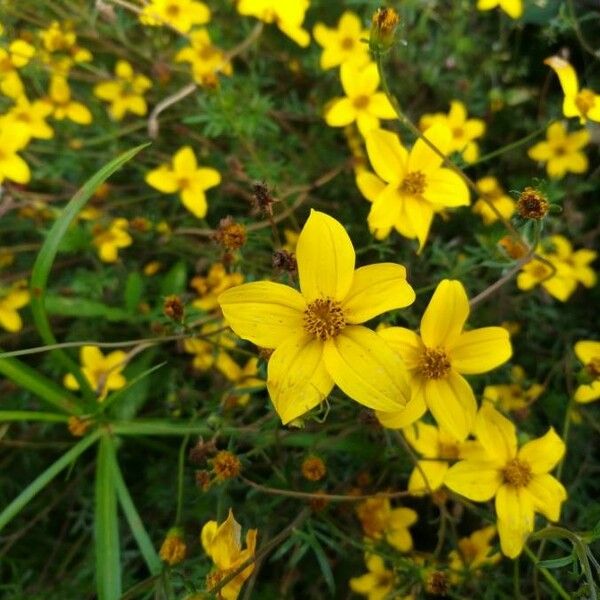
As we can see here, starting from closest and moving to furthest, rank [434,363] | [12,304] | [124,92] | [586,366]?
[434,363]
[586,366]
[12,304]
[124,92]

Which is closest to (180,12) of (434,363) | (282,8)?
(282,8)

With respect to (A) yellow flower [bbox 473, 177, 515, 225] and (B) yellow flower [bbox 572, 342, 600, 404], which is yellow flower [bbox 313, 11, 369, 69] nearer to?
(A) yellow flower [bbox 473, 177, 515, 225]

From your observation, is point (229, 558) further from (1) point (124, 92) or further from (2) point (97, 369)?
(1) point (124, 92)

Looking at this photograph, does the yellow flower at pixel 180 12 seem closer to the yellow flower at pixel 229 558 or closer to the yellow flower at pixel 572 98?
the yellow flower at pixel 572 98

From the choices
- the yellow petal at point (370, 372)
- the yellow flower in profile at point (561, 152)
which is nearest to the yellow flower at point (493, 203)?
the yellow flower in profile at point (561, 152)

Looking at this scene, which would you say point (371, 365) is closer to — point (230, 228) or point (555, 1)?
point (230, 228)

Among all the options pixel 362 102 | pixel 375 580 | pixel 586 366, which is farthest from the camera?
pixel 362 102

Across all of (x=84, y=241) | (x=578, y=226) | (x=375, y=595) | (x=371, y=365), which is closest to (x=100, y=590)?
(x=375, y=595)
